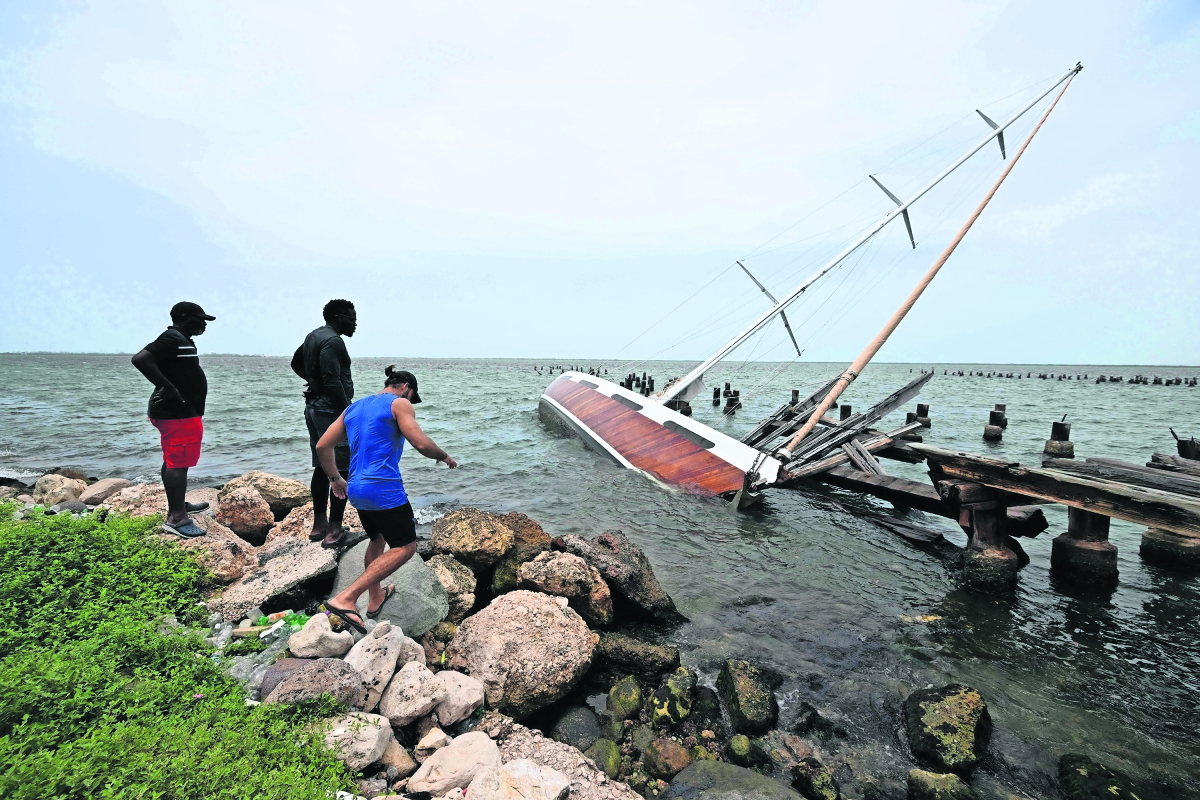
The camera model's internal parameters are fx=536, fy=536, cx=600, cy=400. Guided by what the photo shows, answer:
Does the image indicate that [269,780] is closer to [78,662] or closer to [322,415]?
[78,662]

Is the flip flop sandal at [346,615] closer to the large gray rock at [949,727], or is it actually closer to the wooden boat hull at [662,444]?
the large gray rock at [949,727]

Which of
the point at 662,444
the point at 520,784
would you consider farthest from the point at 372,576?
the point at 662,444

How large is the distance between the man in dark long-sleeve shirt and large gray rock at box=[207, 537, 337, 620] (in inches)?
18.5

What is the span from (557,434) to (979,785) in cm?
1718

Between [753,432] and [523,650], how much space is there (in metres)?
12.3

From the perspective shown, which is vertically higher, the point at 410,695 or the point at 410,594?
the point at 410,594

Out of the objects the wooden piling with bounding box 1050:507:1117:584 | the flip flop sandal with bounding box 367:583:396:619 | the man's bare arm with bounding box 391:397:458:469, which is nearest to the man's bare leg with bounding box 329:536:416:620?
the flip flop sandal with bounding box 367:583:396:619

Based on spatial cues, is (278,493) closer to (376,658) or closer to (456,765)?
(376,658)

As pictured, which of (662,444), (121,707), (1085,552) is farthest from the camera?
(662,444)

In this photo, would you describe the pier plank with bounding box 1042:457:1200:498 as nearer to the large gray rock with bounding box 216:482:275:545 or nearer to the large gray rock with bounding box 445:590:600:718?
the large gray rock with bounding box 445:590:600:718

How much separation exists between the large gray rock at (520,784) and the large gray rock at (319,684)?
3.10 feet

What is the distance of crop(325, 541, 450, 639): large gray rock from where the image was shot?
13.6 ft

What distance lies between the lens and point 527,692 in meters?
3.88

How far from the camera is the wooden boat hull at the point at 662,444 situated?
11094 mm
